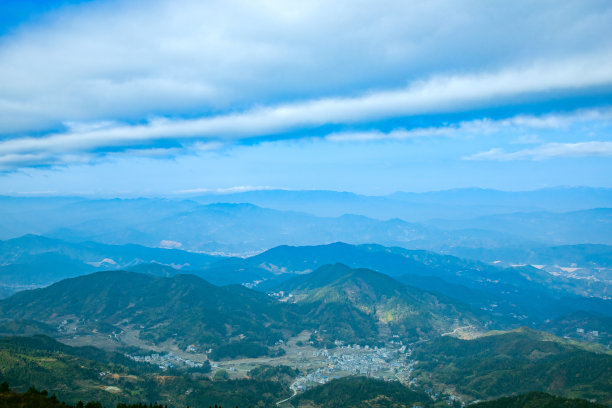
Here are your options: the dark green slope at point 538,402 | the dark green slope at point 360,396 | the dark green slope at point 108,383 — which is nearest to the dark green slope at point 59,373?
the dark green slope at point 108,383

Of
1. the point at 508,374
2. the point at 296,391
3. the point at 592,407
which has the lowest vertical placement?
the point at 296,391

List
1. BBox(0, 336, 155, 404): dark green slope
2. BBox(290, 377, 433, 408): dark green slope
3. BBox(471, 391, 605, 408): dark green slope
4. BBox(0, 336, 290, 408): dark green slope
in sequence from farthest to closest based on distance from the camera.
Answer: BBox(290, 377, 433, 408): dark green slope
BBox(0, 336, 290, 408): dark green slope
BBox(0, 336, 155, 404): dark green slope
BBox(471, 391, 605, 408): dark green slope

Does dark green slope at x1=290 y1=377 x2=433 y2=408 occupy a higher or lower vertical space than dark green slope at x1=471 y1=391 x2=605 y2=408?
lower

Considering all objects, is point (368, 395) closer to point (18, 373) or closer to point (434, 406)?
point (434, 406)

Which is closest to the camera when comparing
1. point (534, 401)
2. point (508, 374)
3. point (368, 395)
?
point (534, 401)

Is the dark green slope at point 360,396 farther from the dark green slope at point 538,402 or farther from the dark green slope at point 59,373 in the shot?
the dark green slope at point 59,373

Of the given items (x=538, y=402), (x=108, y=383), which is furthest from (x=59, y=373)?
(x=538, y=402)

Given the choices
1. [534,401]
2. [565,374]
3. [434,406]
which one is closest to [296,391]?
[434,406]

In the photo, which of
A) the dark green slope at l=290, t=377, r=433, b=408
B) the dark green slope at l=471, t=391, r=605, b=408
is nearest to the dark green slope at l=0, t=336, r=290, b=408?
the dark green slope at l=290, t=377, r=433, b=408

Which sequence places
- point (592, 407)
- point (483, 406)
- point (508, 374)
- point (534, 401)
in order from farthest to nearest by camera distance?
point (508, 374) < point (483, 406) < point (534, 401) < point (592, 407)

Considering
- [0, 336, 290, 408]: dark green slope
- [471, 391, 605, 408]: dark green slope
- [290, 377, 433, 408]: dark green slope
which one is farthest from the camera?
[290, 377, 433, 408]: dark green slope

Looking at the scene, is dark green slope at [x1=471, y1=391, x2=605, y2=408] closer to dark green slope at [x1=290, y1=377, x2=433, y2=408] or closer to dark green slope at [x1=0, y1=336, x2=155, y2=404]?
dark green slope at [x1=290, y1=377, x2=433, y2=408]
